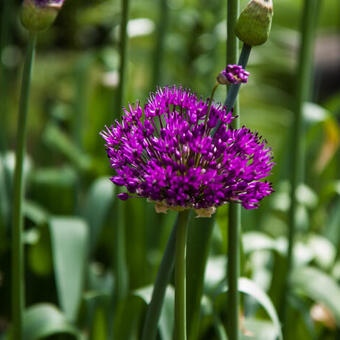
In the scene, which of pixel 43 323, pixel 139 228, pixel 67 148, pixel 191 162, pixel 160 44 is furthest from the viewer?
pixel 67 148

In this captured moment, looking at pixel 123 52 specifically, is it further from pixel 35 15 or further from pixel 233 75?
pixel 233 75

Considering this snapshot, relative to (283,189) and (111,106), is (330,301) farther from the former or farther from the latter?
(111,106)

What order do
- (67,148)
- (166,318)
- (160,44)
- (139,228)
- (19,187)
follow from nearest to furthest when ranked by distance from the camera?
(19,187) < (166,318) < (160,44) < (139,228) < (67,148)

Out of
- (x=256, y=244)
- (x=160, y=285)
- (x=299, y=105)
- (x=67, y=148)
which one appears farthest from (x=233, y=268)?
(x=67, y=148)

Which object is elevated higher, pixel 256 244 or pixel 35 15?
pixel 35 15

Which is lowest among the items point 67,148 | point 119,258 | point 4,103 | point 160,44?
point 119,258

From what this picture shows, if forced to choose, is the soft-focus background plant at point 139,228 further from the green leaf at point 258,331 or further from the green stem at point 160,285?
the green stem at point 160,285

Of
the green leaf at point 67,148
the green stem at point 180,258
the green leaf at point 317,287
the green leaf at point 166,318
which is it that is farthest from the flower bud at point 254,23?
the green leaf at point 67,148
